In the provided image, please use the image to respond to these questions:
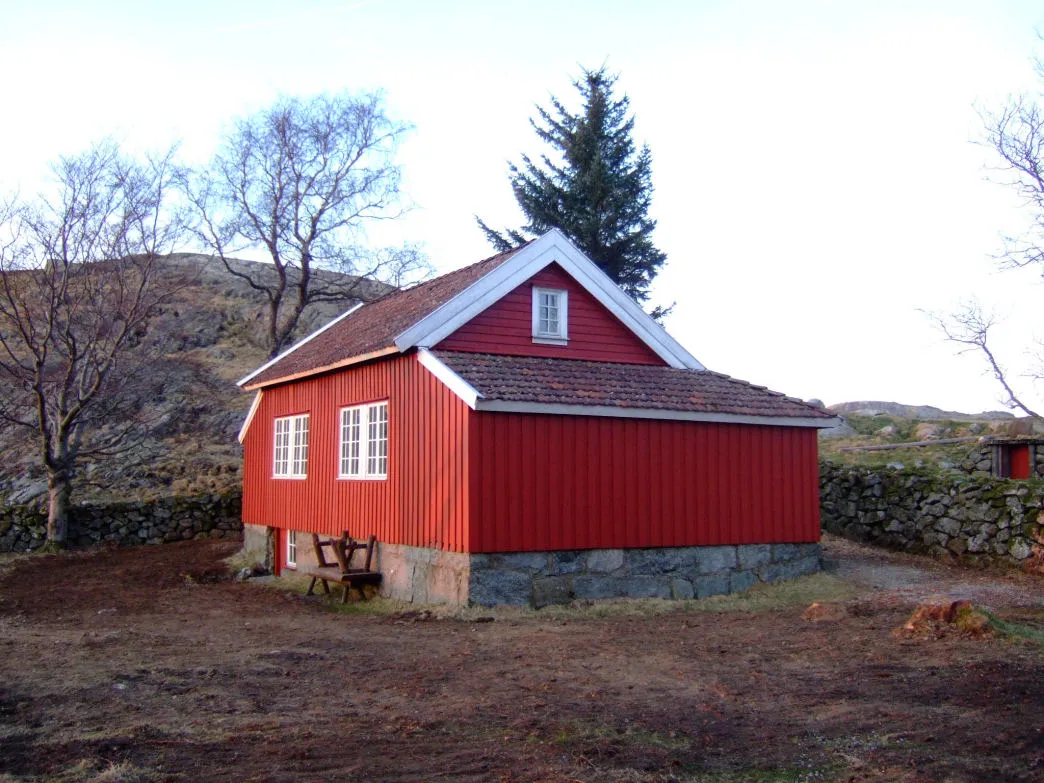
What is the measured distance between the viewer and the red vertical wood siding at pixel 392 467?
12742mm

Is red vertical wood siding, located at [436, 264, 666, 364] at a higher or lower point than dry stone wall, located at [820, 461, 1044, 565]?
higher

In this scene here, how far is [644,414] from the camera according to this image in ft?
45.1

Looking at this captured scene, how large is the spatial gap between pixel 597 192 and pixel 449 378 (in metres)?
19.6

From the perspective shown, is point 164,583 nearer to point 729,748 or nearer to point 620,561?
point 620,561

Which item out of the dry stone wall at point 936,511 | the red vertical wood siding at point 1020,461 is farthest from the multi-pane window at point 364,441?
the red vertical wood siding at point 1020,461

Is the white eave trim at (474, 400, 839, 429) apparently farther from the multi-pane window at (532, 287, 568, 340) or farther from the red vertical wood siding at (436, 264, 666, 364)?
the multi-pane window at (532, 287, 568, 340)

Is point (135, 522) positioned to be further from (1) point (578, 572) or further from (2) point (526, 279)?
(1) point (578, 572)

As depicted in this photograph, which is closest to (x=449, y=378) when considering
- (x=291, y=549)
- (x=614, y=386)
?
(x=614, y=386)

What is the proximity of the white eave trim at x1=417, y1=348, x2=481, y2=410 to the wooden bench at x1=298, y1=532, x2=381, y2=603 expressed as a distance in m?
3.14

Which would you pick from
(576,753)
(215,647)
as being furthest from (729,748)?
(215,647)

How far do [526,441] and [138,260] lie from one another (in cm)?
1318

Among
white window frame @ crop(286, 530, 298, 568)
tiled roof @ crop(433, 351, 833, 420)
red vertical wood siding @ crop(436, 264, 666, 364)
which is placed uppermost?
red vertical wood siding @ crop(436, 264, 666, 364)

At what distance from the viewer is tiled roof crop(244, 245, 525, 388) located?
49.2ft

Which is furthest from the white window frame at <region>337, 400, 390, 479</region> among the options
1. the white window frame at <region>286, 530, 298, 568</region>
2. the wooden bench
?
the white window frame at <region>286, 530, 298, 568</region>
